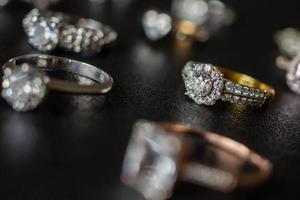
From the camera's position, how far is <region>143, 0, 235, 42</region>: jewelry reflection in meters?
1.47

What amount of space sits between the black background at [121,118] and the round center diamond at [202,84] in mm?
35

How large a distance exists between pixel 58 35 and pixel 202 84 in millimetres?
380

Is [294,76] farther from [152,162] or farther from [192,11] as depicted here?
[152,162]

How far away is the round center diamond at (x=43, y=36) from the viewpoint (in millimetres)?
1228

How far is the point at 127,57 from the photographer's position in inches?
51.8

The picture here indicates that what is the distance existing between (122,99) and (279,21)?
1008 millimetres

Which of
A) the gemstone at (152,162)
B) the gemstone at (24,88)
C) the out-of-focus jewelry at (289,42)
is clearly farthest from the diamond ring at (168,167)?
the out-of-focus jewelry at (289,42)

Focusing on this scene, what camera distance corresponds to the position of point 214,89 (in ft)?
3.60

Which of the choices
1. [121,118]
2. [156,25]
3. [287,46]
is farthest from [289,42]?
[121,118]

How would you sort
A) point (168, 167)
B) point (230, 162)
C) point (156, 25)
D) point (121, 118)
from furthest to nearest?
point (156, 25) < point (121, 118) < point (230, 162) < point (168, 167)

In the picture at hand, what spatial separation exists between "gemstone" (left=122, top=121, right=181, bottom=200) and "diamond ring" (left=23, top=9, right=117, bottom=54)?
0.52 meters

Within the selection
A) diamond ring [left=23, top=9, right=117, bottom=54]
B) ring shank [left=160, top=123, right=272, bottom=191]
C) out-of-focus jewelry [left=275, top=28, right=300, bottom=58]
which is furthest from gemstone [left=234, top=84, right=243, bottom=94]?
out-of-focus jewelry [left=275, top=28, right=300, bottom=58]

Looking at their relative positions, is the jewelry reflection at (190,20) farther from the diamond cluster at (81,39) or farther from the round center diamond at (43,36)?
the round center diamond at (43,36)

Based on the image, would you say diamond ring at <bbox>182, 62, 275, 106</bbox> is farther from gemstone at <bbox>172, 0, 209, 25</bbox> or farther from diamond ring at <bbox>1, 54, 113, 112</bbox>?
gemstone at <bbox>172, 0, 209, 25</bbox>
